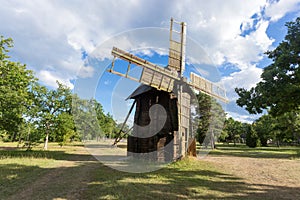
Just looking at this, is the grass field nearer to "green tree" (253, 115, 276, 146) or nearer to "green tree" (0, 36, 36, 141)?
"green tree" (0, 36, 36, 141)

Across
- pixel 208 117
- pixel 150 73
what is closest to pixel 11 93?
pixel 150 73

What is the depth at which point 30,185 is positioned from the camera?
7379mm

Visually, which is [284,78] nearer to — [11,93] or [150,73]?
[150,73]

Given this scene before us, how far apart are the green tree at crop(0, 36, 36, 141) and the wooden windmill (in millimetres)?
9840

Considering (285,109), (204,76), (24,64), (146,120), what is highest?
(24,64)

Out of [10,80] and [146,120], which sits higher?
[10,80]

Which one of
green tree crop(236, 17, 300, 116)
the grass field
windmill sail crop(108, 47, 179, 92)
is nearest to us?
the grass field

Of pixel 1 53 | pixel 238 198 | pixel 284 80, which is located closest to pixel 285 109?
pixel 284 80

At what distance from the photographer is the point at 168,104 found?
47.3 ft

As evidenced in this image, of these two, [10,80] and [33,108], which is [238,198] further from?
[33,108]

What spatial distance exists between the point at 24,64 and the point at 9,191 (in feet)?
48.7

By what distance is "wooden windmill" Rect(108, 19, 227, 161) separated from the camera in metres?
13.3

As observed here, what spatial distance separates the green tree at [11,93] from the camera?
14.9 m

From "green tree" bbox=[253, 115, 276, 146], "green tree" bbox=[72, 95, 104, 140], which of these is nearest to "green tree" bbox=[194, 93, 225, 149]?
"green tree" bbox=[253, 115, 276, 146]
